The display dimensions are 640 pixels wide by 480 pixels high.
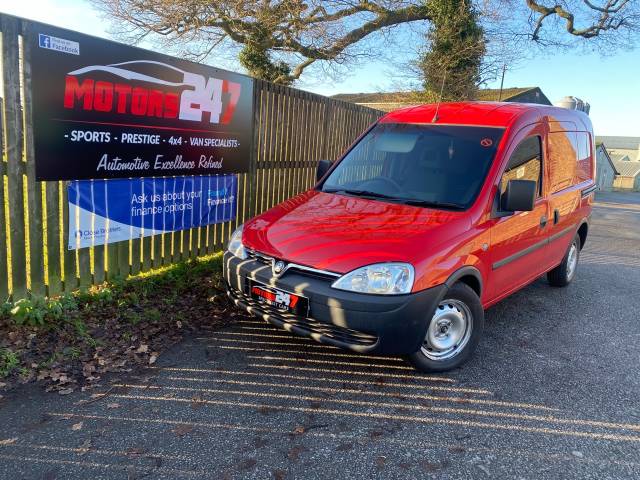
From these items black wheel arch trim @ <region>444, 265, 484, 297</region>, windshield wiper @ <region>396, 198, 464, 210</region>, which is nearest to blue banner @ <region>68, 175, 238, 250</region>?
windshield wiper @ <region>396, 198, 464, 210</region>

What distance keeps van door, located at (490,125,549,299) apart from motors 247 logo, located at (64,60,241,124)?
136 inches

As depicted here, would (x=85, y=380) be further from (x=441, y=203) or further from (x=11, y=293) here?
(x=441, y=203)

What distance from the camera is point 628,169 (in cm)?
8369

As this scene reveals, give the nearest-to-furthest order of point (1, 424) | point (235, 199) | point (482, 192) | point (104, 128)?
point (1, 424) < point (482, 192) < point (104, 128) < point (235, 199)

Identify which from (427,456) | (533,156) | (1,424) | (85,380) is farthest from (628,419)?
(1,424)

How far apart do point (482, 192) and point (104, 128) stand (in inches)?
138

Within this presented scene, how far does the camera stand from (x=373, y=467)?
2742 millimetres

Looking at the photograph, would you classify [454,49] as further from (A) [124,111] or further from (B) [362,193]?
(A) [124,111]

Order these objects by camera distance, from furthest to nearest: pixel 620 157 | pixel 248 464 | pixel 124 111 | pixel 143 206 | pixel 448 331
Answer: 1. pixel 620 157
2. pixel 143 206
3. pixel 124 111
4. pixel 448 331
5. pixel 248 464

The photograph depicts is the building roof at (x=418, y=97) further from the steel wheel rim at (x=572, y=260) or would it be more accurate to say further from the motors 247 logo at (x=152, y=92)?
the motors 247 logo at (x=152, y=92)

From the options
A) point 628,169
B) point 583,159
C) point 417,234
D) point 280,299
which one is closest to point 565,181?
point 583,159

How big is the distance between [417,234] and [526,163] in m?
1.74

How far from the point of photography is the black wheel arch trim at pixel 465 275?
3.63m

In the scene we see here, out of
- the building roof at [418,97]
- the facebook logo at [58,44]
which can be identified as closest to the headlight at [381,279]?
the facebook logo at [58,44]
